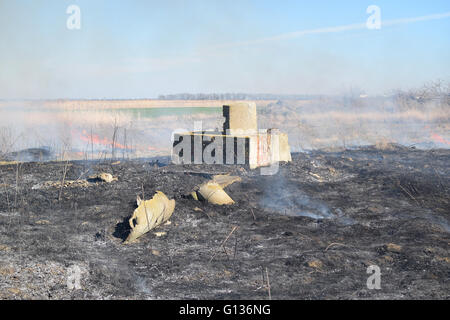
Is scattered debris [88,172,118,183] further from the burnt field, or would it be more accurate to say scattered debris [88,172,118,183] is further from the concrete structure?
the concrete structure

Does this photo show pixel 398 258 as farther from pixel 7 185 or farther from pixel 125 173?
pixel 7 185

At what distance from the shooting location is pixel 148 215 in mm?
9336

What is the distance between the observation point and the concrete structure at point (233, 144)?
1503 centimetres

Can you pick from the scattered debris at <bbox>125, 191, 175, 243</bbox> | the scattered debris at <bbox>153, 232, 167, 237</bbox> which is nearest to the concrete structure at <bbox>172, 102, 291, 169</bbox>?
the scattered debris at <bbox>125, 191, 175, 243</bbox>

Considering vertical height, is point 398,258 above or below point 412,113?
below

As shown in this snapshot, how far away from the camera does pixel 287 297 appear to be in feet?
21.1

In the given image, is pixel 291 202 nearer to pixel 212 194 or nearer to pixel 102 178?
pixel 212 194

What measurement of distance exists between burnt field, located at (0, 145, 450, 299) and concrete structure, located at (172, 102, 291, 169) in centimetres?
47

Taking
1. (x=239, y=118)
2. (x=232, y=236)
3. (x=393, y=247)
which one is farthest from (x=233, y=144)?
(x=393, y=247)

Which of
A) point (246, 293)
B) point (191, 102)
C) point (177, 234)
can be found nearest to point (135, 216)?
point (177, 234)

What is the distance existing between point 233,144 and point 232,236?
6.01 m

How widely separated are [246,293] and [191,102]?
62160mm

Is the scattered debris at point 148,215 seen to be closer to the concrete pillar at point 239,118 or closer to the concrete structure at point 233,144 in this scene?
the concrete structure at point 233,144

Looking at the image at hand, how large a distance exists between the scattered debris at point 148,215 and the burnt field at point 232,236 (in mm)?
198
